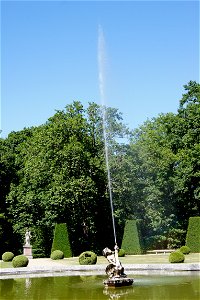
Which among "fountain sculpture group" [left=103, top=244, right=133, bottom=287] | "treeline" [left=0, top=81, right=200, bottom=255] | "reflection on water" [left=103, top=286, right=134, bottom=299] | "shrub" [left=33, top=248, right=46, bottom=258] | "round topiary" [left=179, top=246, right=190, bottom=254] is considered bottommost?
"shrub" [left=33, top=248, right=46, bottom=258]

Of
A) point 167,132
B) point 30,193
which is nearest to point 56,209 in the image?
point 30,193

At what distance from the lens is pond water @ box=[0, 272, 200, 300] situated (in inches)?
651

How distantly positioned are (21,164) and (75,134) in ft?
30.4

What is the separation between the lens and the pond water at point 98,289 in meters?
16.5

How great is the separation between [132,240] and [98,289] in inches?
806

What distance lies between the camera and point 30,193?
44.6 metres

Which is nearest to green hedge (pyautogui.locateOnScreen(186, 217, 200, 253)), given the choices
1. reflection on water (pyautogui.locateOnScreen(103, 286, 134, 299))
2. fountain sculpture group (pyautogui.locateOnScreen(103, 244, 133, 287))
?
fountain sculpture group (pyautogui.locateOnScreen(103, 244, 133, 287))

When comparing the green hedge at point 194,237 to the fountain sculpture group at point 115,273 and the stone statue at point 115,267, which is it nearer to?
the fountain sculpture group at point 115,273

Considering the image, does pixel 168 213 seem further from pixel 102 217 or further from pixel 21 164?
pixel 21 164

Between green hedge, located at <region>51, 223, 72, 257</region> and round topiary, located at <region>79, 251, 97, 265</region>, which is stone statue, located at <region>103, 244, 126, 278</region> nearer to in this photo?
A: round topiary, located at <region>79, 251, 97, 265</region>

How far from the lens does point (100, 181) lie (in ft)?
146

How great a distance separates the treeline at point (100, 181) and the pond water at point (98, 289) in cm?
1839

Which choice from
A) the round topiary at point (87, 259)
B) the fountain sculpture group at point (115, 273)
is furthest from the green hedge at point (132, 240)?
the fountain sculpture group at point (115, 273)

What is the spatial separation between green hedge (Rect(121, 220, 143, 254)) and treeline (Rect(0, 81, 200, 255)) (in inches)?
149
